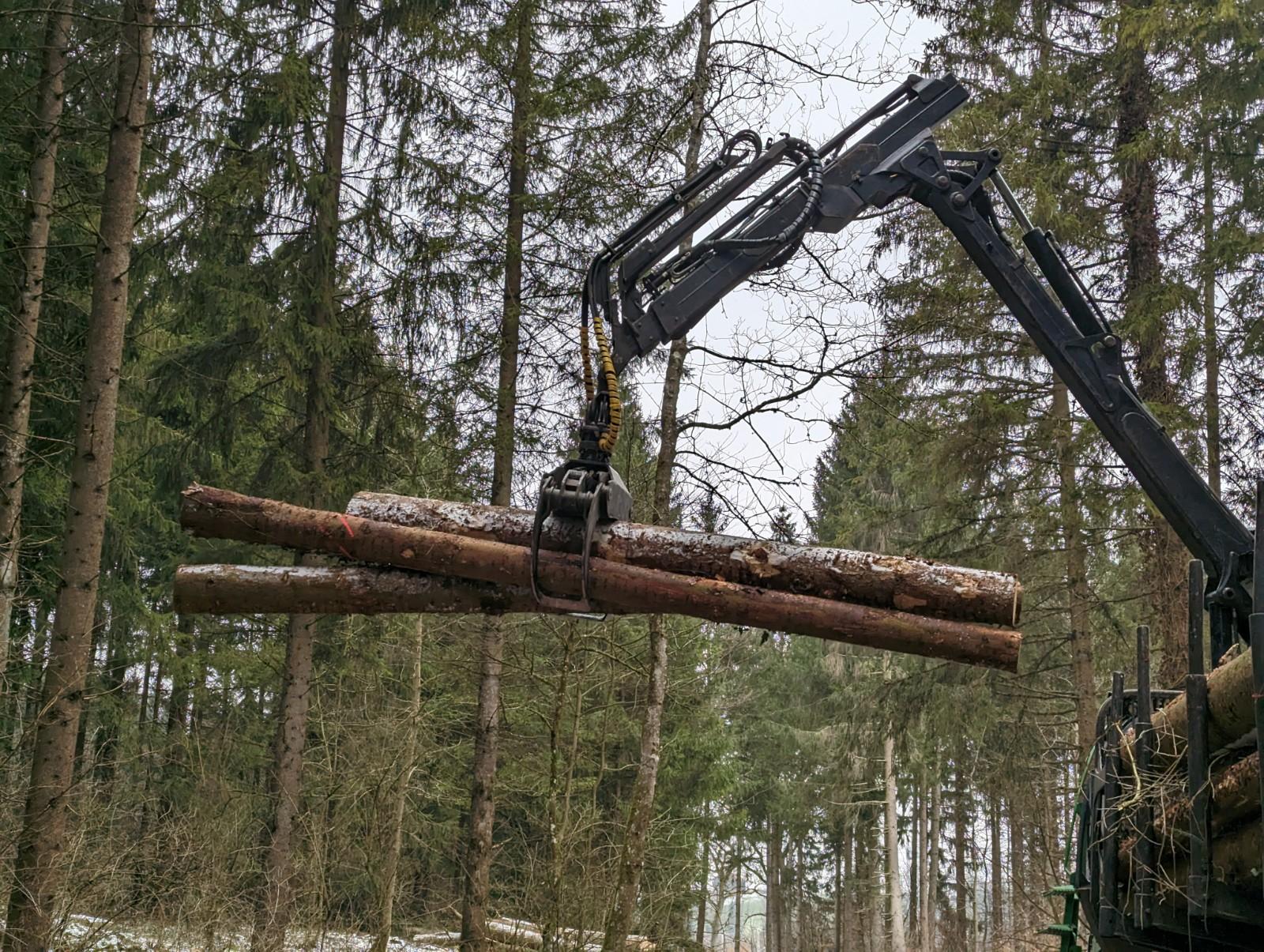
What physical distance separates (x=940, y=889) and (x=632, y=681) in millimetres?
22637

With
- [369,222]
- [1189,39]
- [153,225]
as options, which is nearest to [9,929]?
[369,222]

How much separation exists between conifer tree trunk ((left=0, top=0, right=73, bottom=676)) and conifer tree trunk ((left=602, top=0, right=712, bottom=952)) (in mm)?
5705

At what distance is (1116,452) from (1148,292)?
7259mm

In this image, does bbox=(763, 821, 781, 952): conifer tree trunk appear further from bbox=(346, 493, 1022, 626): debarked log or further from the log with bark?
the log with bark

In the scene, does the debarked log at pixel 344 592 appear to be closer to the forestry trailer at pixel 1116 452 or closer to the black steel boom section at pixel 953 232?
the forestry trailer at pixel 1116 452

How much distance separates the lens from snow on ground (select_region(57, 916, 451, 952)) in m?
8.23

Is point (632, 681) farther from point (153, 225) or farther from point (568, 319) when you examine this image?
point (153, 225)

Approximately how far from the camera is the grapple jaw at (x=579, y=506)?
4840 mm

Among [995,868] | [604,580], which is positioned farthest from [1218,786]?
[995,868]

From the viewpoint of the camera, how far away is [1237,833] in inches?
140

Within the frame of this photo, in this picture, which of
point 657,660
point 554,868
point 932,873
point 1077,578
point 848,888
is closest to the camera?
point 554,868

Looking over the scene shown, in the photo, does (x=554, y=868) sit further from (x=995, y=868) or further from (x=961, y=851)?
(x=961, y=851)

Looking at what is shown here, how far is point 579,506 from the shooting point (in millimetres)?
4914

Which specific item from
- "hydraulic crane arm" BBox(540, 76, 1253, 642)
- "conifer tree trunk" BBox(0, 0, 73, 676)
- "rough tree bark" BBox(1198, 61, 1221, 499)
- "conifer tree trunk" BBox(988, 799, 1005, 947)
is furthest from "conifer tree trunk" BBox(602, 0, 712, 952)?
"conifer tree trunk" BBox(988, 799, 1005, 947)
